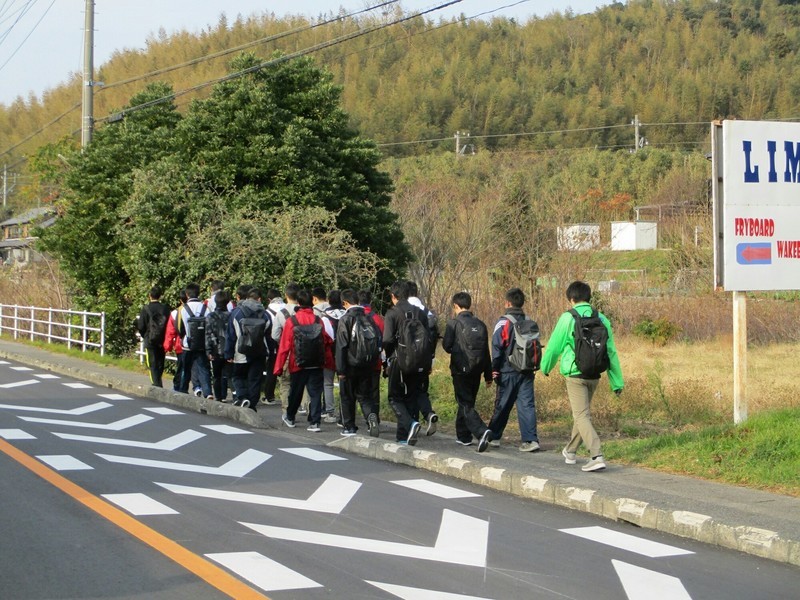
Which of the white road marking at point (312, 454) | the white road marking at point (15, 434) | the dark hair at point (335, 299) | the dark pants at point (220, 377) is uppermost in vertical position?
the dark hair at point (335, 299)

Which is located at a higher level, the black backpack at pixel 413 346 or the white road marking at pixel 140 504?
the black backpack at pixel 413 346

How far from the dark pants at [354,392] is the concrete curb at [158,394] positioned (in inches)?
69.8

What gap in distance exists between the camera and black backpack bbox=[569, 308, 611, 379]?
8969mm

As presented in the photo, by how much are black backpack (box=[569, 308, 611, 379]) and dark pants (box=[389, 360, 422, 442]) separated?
231 cm

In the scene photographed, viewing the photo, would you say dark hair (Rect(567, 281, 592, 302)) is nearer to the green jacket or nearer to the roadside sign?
the green jacket

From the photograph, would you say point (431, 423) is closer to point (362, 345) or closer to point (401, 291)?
point (362, 345)

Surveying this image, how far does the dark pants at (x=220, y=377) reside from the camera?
14.6 metres

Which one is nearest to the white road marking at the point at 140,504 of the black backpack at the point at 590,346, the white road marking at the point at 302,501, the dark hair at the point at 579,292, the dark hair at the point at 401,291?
the white road marking at the point at 302,501

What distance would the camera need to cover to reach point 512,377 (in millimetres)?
10297

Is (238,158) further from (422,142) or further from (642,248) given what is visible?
(422,142)

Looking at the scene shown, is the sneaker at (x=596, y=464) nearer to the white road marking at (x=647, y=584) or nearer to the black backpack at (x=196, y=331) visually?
the white road marking at (x=647, y=584)

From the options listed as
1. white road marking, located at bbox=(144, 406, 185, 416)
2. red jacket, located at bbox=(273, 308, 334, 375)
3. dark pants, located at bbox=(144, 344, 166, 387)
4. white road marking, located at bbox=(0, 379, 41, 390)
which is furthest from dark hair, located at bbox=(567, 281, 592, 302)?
white road marking, located at bbox=(0, 379, 41, 390)

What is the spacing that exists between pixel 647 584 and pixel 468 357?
15.3ft

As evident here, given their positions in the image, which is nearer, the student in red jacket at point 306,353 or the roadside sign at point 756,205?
the roadside sign at point 756,205
